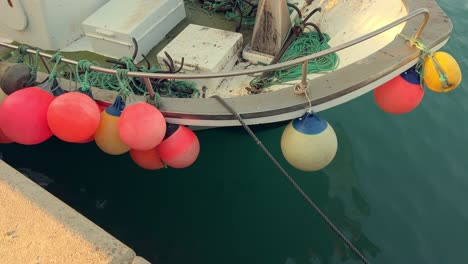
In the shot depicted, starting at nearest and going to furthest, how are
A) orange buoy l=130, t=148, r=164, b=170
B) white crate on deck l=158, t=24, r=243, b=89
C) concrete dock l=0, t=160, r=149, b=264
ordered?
concrete dock l=0, t=160, r=149, b=264 → orange buoy l=130, t=148, r=164, b=170 → white crate on deck l=158, t=24, r=243, b=89

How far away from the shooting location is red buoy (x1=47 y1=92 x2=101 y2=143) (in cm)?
314

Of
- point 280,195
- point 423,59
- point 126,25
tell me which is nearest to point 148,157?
point 126,25

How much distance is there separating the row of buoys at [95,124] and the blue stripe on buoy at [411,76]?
1.82 m

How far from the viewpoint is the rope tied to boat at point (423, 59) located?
338 cm

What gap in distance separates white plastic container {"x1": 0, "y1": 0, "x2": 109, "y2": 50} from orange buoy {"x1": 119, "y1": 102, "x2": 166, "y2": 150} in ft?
6.44

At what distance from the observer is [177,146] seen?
3402 mm

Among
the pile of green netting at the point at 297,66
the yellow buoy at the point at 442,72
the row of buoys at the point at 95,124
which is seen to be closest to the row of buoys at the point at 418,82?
the yellow buoy at the point at 442,72

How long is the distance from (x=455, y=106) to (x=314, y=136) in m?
3.45

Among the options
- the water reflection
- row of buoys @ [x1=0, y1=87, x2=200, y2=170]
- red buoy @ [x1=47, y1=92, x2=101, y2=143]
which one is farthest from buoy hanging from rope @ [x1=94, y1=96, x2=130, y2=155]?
the water reflection

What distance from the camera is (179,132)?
3.43 m

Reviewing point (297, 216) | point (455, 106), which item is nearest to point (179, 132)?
point (297, 216)

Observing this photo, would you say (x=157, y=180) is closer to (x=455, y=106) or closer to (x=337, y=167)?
(x=337, y=167)

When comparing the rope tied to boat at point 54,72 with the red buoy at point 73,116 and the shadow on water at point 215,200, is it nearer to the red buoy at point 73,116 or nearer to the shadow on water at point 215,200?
the red buoy at point 73,116

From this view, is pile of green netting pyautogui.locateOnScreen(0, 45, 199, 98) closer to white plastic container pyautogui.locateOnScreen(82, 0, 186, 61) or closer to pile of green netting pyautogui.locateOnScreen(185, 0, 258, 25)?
white plastic container pyautogui.locateOnScreen(82, 0, 186, 61)
